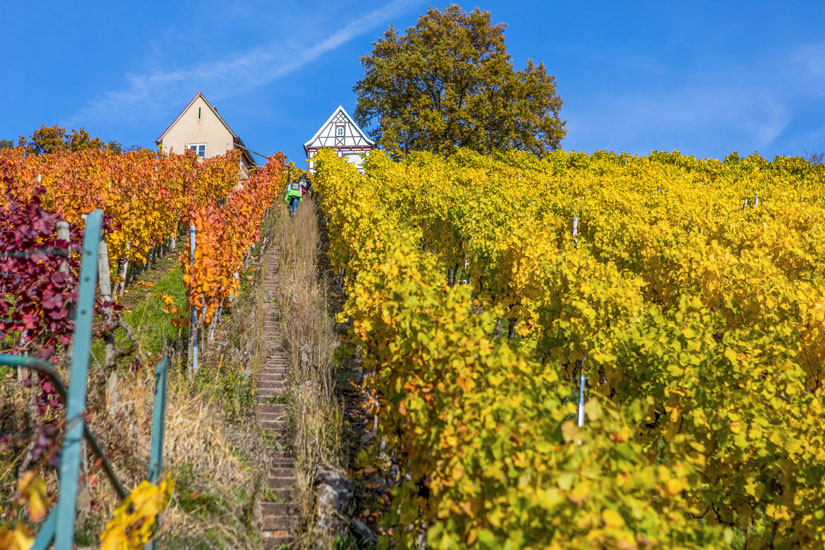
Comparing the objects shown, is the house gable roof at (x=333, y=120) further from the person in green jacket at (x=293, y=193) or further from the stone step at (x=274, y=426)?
the stone step at (x=274, y=426)

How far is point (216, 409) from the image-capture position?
19.5 feet

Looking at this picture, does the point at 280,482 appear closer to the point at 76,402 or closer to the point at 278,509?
the point at 278,509

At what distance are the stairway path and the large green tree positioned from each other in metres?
25.0

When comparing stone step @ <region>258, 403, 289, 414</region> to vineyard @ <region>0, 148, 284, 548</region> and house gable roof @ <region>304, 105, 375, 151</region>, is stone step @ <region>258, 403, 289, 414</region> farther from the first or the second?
house gable roof @ <region>304, 105, 375, 151</region>

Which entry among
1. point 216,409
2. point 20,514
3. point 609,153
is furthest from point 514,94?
point 20,514

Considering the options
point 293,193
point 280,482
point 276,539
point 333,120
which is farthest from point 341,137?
point 276,539

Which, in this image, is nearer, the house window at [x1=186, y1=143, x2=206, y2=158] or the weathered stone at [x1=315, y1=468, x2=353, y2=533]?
the weathered stone at [x1=315, y1=468, x2=353, y2=533]

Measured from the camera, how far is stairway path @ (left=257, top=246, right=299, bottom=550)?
15.1 ft

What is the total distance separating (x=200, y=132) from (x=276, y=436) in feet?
118

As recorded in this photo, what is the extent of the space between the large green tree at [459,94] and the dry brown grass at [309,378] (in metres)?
22.5

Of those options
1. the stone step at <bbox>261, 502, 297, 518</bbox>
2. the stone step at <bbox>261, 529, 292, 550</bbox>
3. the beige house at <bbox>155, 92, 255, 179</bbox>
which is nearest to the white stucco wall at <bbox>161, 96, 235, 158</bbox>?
the beige house at <bbox>155, 92, 255, 179</bbox>

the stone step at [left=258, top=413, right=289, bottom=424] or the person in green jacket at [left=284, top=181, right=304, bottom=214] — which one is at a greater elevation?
→ the person in green jacket at [left=284, top=181, right=304, bottom=214]

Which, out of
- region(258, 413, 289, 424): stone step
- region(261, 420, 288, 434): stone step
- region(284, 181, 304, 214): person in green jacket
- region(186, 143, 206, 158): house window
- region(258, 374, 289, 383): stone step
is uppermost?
region(186, 143, 206, 158): house window

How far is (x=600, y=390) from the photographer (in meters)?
5.37
